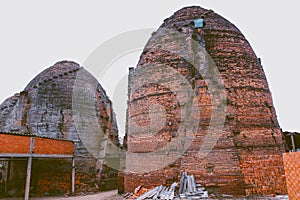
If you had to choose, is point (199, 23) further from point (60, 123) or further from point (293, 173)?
point (60, 123)

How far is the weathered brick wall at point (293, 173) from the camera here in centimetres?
543

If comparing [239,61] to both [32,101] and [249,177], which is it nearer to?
[249,177]

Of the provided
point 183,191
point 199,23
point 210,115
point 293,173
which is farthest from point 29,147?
point 293,173

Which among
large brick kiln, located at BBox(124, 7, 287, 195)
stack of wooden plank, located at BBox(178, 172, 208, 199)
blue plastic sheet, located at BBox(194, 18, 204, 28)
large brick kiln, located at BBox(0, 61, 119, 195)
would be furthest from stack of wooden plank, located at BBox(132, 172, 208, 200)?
large brick kiln, located at BBox(0, 61, 119, 195)

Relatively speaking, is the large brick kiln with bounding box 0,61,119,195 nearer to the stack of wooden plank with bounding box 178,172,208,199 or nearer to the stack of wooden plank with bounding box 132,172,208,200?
the stack of wooden plank with bounding box 132,172,208,200

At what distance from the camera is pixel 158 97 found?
409 inches

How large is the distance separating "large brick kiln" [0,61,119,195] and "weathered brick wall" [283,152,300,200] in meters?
13.7

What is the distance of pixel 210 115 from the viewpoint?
9.23 meters

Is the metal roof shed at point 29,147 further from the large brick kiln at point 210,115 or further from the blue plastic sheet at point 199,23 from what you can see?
the blue plastic sheet at point 199,23

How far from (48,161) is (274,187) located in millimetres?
13068

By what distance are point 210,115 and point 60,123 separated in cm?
A: 1182

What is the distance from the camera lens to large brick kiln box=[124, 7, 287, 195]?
861 centimetres

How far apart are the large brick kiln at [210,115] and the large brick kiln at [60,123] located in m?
7.17

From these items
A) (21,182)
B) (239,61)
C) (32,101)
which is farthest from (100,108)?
(239,61)
